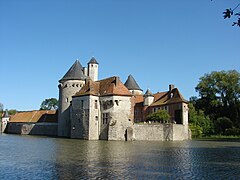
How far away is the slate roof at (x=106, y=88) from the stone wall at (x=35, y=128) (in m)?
12.3

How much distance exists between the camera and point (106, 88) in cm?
4197

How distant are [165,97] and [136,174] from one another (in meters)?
44.0

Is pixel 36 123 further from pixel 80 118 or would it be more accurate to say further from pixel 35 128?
pixel 80 118

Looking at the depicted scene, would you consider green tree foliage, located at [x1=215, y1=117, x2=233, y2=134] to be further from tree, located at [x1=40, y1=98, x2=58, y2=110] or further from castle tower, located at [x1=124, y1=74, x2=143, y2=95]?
tree, located at [x1=40, y1=98, x2=58, y2=110]

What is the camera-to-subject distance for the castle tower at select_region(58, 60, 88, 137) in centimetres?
4706

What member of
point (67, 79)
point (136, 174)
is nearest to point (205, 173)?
point (136, 174)

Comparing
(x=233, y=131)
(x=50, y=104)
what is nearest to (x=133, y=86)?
(x=233, y=131)

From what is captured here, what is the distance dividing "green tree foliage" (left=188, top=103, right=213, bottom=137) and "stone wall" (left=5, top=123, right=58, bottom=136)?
78.9 feet

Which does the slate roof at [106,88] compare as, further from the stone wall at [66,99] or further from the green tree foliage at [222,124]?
the green tree foliage at [222,124]

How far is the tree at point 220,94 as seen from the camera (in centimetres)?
6028

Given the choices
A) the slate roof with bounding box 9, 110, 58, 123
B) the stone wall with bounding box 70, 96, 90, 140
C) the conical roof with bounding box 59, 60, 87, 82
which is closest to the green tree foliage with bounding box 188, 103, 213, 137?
the conical roof with bounding box 59, 60, 87, 82

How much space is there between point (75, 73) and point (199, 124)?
2444cm

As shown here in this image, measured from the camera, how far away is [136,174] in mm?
12398

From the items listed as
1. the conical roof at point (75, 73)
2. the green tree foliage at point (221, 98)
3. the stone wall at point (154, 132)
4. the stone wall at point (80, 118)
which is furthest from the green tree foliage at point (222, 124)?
the stone wall at point (80, 118)
